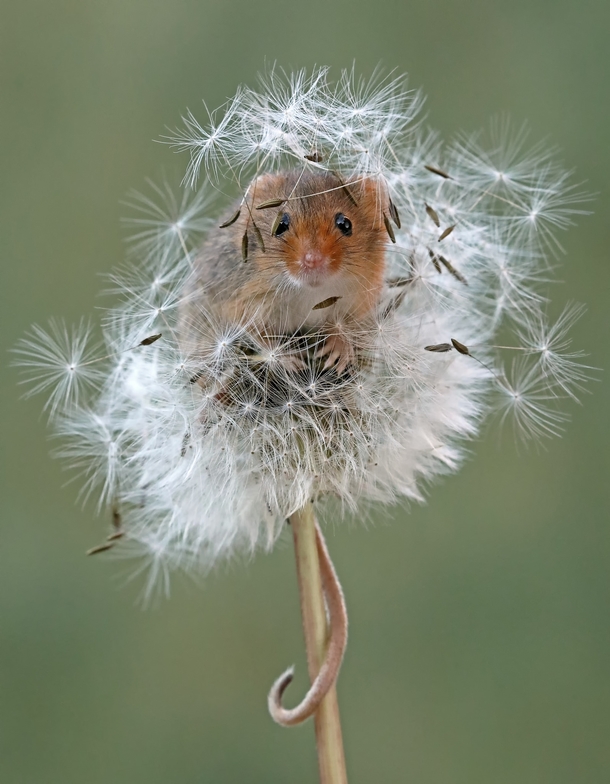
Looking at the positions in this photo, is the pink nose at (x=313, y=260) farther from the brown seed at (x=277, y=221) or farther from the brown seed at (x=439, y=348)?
the brown seed at (x=439, y=348)

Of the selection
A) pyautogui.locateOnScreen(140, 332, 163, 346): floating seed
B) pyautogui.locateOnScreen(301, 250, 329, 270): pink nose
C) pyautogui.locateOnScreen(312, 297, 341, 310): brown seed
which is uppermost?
pyautogui.locateOnScreen(301, 250, 329, 270): pink nose

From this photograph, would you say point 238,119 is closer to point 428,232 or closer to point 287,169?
point 287,169

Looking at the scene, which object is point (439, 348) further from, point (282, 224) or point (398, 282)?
point (282, 224)

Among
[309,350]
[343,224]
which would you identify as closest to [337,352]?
[309,350]

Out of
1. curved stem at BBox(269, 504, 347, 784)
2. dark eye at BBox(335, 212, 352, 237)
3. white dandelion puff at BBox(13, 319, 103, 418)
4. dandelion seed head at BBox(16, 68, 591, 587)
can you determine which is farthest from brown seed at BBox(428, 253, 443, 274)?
white dandelion puff at BBox(13, 319, 103, 418)

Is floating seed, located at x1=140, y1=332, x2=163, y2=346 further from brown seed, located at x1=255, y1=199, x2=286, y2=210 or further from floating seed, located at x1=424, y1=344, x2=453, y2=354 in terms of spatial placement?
floating seed, located at x1=424, y1=344, x2=453, y2=354

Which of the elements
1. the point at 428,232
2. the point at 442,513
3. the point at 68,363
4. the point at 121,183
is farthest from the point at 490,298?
the point at 121,183
